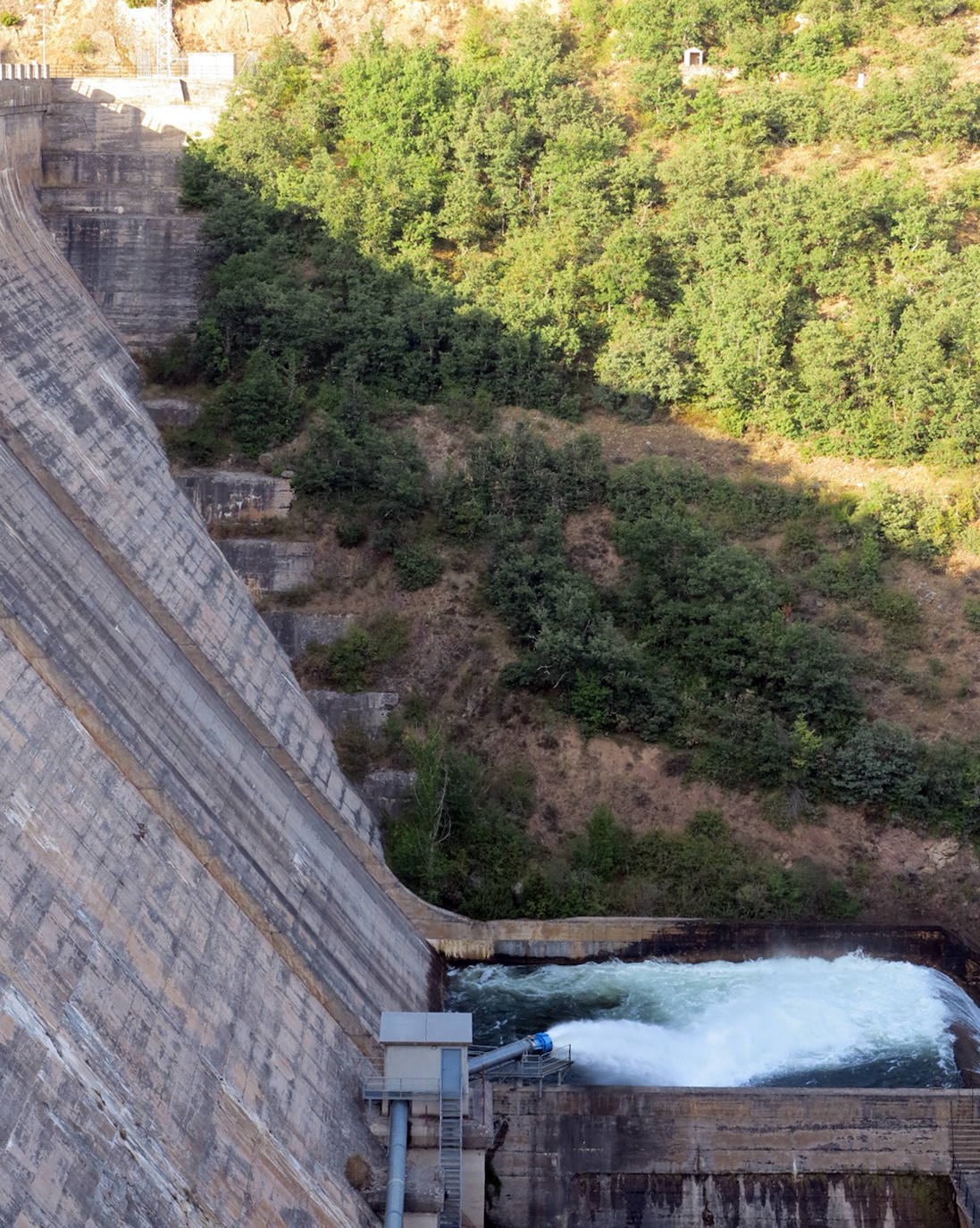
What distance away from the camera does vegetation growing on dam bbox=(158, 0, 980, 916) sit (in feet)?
78.7

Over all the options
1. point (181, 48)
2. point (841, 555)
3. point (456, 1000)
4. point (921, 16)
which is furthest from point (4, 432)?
point (921, 16)

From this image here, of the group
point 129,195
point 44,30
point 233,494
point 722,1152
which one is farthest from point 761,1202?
point 44,30

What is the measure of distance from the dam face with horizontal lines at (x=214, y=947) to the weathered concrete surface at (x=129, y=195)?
379cm

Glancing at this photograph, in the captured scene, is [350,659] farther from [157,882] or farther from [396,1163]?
[396,1163]

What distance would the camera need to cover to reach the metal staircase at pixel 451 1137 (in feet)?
51.4

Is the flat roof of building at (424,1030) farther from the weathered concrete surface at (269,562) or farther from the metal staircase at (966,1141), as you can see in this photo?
the weathered concrete surface at (269,562)

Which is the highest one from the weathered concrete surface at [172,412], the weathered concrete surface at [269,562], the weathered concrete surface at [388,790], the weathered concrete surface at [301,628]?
the weathered concrete surface at [172,412]

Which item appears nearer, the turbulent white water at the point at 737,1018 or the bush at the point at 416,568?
the turbulent white water at the point at 737,1018

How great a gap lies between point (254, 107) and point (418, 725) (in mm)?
16615

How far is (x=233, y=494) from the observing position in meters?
27.1

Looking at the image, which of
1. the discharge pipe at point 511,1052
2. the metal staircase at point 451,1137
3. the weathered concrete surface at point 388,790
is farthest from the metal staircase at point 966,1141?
the weathered concrete surface at point 388,790

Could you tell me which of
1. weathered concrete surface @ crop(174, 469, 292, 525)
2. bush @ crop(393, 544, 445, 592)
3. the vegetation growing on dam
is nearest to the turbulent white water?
the vegetation growing on dam

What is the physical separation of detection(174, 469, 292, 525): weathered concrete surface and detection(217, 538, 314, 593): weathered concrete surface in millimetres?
667

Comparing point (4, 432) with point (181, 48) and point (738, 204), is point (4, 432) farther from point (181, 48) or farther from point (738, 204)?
point (181, 48)
